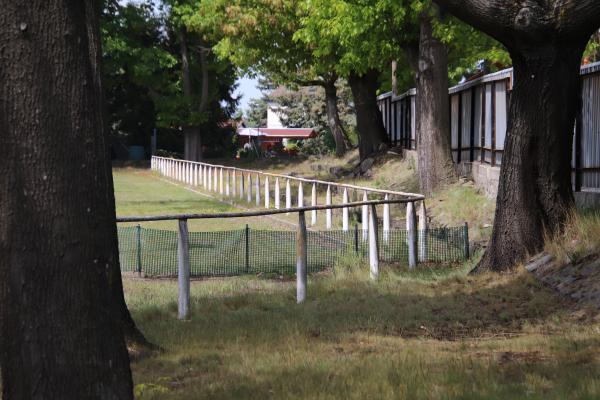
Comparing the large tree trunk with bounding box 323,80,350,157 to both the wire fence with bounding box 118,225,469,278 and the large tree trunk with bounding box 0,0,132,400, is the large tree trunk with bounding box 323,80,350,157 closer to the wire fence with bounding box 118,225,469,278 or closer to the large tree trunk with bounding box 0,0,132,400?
the wire fence with bounding box 118,225,469,278

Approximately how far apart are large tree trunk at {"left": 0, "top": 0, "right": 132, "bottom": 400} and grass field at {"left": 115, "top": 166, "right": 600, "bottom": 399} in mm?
1200

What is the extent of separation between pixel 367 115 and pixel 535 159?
23.4 m

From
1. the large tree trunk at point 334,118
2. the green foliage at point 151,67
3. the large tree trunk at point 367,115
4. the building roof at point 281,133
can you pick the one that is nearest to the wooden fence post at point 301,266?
the large tree trunk at point 367,115

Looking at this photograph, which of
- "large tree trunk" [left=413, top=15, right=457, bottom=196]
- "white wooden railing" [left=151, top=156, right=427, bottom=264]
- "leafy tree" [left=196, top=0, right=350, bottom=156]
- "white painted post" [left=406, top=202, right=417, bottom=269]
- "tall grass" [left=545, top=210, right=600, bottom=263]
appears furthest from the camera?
"leafy tree" [left=196, top=0, right=350, bottom=156]

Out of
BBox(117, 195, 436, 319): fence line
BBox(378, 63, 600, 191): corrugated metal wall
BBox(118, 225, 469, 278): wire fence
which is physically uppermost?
BBox(378, 63, 600, 191): corrugated metal wall

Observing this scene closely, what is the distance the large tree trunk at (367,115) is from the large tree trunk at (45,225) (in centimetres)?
2923

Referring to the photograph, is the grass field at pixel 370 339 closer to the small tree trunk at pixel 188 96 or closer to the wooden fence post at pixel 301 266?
the wooden fence post at pixel 301 266

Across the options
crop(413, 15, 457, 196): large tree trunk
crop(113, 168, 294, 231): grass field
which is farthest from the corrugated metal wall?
crop(113, 168, 294, 231): grass field

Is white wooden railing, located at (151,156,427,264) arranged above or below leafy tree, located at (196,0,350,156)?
below

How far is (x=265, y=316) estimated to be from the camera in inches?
364

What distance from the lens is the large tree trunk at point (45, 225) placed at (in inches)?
192

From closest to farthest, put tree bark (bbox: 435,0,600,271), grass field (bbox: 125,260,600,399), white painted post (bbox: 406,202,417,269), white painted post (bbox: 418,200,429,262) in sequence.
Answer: grass field (bbox: 125,260,600,399)
tree bark (bbox: 435,0,600,271)
white painted post (bbox: 406,202,417,269)
white painted post (bbox: 418,200,429,262)

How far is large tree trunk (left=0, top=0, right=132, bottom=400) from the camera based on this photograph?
487 centimetres

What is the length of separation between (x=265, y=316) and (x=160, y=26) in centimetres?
5016
